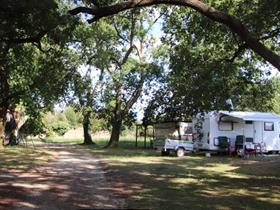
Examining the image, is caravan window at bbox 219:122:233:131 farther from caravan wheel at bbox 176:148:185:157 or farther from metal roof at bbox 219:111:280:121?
caravan wheel at bbox 176:148:185:157

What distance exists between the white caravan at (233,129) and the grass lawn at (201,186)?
10749 mm

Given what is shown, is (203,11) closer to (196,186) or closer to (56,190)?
(196,186)

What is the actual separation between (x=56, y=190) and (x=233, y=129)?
20791 mm

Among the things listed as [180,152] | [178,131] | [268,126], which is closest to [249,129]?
[268,126]

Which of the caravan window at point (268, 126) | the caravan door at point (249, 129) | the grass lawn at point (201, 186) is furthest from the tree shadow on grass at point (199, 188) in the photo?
the caravan window at point (268, 126)

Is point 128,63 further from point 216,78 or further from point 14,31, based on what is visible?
point 14,31

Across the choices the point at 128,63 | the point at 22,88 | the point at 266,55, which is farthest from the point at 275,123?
the point at 266,55

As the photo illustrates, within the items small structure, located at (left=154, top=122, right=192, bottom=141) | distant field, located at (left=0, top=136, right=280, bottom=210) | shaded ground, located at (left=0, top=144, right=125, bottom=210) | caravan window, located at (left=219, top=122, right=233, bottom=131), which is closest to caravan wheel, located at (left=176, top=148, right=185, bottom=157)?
small structure, located at (left=154, top=122, right=192, bottom=141)

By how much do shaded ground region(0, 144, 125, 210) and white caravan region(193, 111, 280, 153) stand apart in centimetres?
1383

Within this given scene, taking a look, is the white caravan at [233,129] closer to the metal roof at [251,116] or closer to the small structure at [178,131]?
the metal roof at [251,116]

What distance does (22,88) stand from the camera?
32.8 meters

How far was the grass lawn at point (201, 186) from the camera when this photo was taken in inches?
443

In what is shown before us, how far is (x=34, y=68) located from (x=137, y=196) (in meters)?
20.5

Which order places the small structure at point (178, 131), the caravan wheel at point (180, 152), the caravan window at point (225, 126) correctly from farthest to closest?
the caravan window at point (225, 126), the small structure at point (178, 131), the caravan wheel at point (180, 152)
